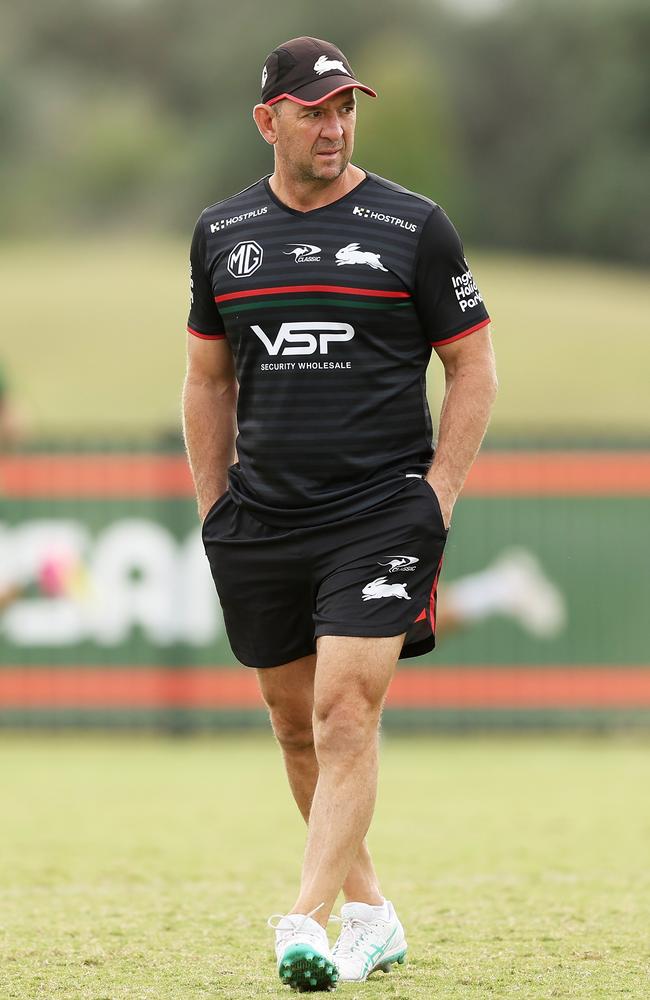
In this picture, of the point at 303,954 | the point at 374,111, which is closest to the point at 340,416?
the point at 303,954

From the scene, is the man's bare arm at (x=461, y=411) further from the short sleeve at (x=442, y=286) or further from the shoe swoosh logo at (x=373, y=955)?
the shoe swoosh logo at (x=373, y=955)

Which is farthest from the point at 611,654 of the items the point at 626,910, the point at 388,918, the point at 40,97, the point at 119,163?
the point at 40,97

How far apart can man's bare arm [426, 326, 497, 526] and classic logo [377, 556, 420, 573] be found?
157mm

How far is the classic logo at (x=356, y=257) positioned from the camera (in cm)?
475

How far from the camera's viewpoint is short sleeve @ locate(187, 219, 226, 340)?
501 cm

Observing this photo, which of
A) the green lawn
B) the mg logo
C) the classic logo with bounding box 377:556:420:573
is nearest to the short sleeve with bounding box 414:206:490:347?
the mg logo

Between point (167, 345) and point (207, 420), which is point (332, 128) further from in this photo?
point (167, 345)

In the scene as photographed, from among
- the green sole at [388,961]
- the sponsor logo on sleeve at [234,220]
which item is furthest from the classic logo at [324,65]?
the green sole at [388,961]

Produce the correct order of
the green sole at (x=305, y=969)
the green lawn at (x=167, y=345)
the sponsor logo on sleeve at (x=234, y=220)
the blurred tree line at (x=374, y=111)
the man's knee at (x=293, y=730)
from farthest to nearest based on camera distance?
1. the blurred tree line at (x=374, y=111)
2. the green lawn at (x=167, y=345)
3. the man's knee at (x=293, y=730)
4. the sponsor logo on sleeve at (x=234, y=220)
5. the green sole at (x=305, y=969)

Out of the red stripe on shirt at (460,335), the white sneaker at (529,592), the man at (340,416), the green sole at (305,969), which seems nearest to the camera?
the green sole at (305,969)

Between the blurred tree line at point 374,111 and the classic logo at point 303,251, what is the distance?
5942cm

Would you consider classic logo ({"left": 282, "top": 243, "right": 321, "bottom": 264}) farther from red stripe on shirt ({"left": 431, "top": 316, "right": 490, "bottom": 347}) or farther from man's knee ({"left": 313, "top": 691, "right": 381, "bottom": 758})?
man's knee ({"left": 313, "top": 691, "right": 381, "bottom": 758})

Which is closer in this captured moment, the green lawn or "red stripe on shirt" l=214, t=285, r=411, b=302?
"red stripe on shirt" l=214, t=285, r=411, b=302

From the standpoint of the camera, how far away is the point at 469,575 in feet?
38.7
